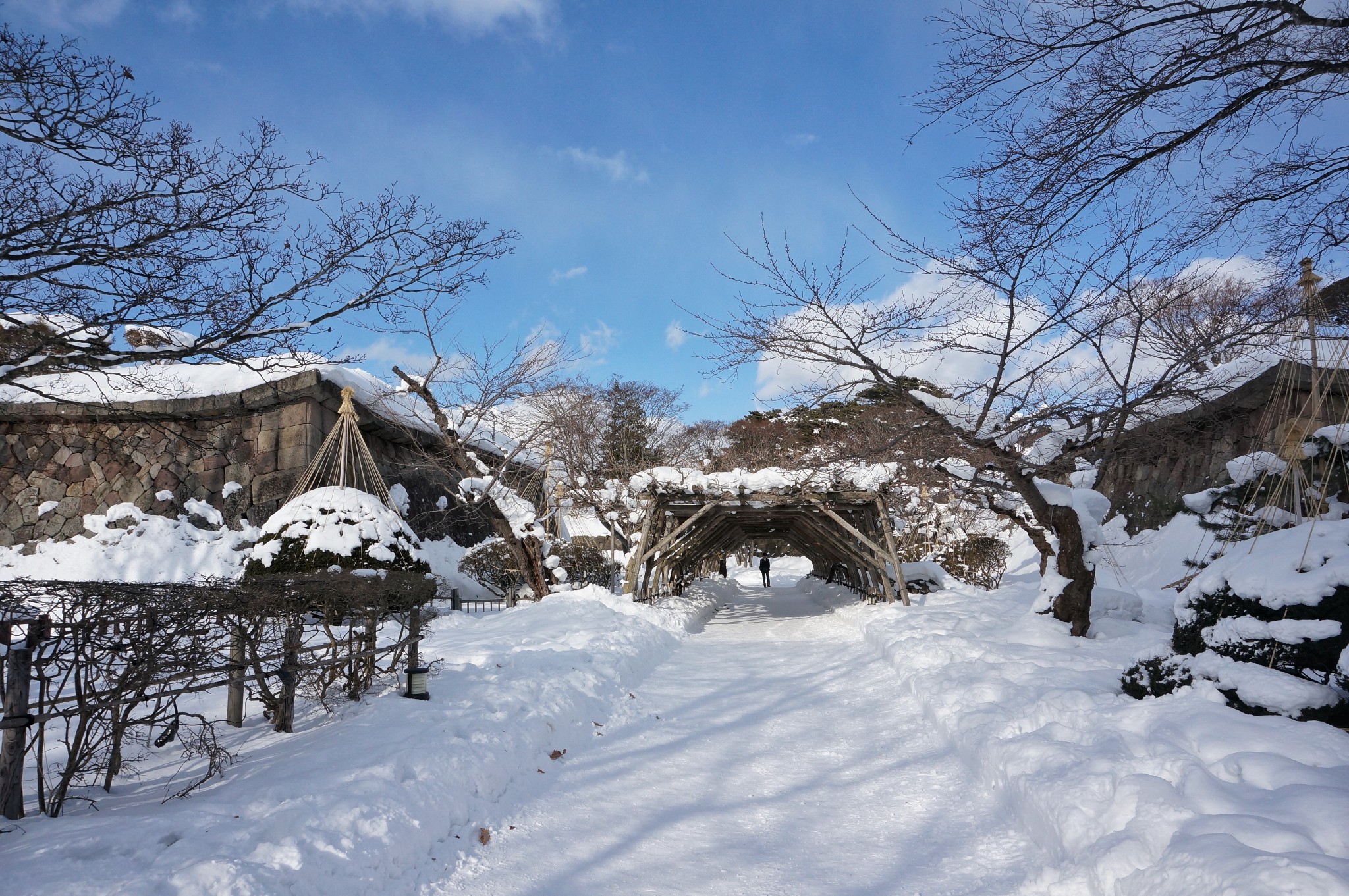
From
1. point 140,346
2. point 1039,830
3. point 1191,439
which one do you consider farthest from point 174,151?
point 1191,439

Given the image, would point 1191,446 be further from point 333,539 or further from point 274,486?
point 274,486

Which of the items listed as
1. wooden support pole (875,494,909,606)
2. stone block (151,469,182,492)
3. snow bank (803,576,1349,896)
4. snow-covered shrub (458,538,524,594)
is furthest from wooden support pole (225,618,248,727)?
wooden support pole (875,494,909,606)

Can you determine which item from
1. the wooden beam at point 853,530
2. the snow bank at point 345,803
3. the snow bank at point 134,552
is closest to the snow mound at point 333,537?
the snow bank at point 134,552

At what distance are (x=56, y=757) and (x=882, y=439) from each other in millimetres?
7233

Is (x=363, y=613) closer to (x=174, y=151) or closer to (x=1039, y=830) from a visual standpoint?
(x=174, y=151)

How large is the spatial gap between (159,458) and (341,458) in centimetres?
441

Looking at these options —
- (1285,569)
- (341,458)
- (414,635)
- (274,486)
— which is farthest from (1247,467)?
(274,486)

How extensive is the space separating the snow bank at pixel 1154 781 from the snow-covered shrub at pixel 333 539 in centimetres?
659

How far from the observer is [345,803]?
3191 mm

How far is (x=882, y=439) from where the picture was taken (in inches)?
323

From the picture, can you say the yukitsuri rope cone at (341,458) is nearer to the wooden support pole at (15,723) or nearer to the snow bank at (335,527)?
the snow bank at (335,527)

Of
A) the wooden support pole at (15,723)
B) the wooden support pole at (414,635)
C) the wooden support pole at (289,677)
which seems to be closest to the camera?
the wooden support pole at (15,723)

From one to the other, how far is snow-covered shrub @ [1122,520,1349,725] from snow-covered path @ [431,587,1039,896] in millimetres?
1478

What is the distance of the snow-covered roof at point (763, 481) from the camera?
12.5 m
